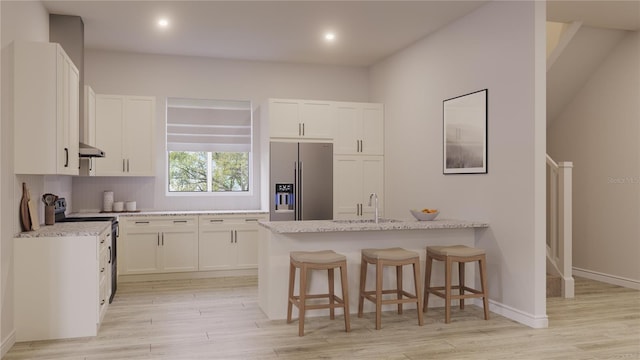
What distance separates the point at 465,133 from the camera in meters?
5.26

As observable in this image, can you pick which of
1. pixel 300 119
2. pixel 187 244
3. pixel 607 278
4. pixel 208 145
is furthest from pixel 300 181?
pixel 607 278

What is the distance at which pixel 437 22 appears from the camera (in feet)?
18.2

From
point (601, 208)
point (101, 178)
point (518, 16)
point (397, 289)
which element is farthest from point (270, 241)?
point (601, 208)

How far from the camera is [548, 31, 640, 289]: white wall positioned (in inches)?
240

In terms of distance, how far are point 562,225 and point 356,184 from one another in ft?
8.36

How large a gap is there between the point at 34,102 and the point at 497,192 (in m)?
3.87

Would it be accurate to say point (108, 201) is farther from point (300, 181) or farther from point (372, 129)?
point (372, 129)

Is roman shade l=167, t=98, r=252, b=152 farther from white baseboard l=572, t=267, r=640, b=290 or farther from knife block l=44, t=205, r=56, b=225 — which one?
white baseboard l=572, t=267, r=640, b=290

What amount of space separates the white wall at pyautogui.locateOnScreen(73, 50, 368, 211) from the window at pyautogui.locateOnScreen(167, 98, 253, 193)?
13 cm

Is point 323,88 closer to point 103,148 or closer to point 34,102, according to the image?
point 103,148

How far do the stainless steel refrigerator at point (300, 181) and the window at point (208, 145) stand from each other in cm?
96

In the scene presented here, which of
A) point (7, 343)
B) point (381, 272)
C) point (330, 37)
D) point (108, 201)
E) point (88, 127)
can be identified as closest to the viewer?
point (7, 343)

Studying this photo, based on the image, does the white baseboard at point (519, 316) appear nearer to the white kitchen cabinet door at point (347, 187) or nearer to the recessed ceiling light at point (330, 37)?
the white kitchen cabinet door at point (347, 187)

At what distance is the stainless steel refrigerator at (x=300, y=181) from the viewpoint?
260 inches
